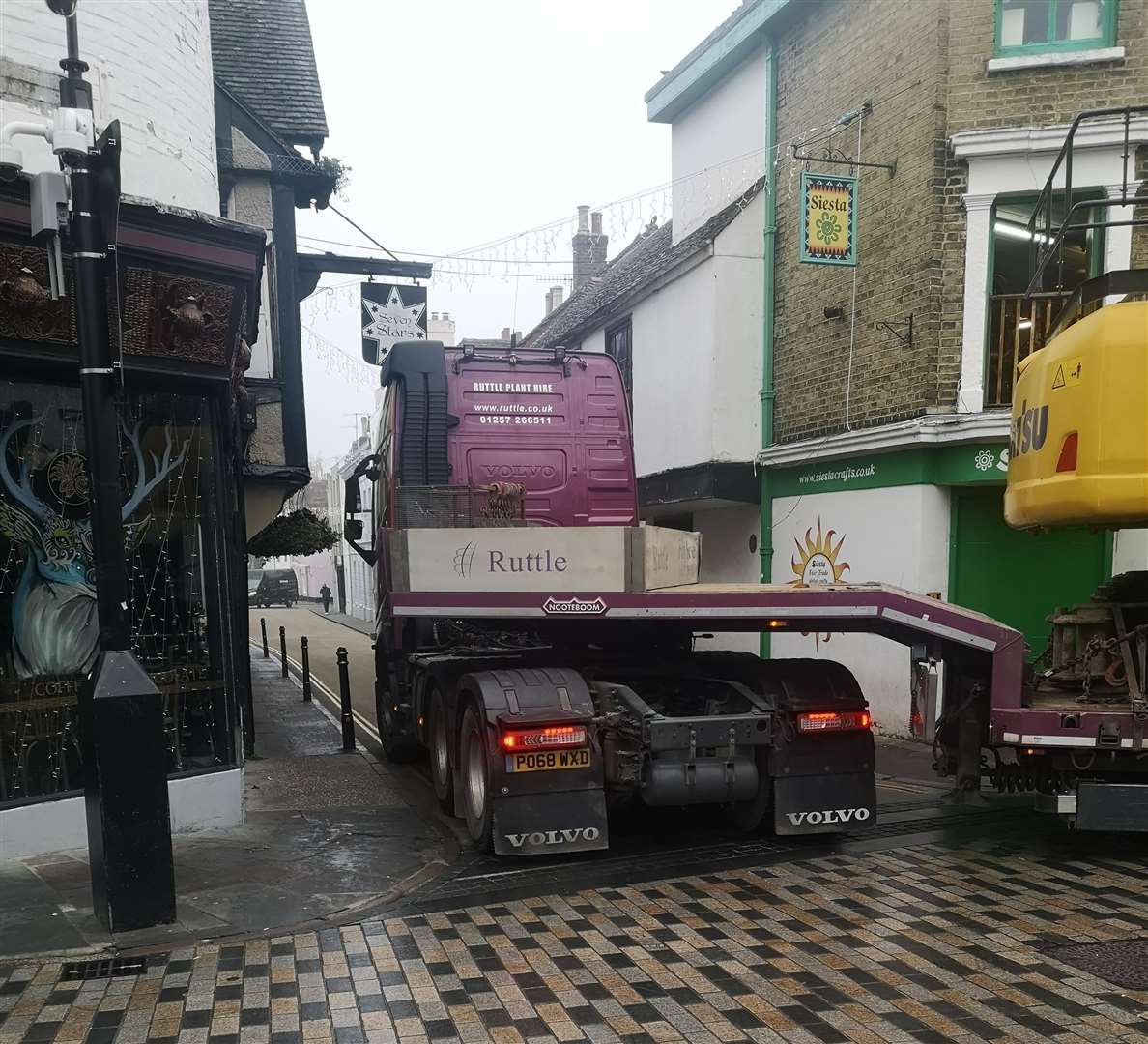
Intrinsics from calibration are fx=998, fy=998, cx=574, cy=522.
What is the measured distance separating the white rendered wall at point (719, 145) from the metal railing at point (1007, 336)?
15.0ft

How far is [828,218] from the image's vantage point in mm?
11391

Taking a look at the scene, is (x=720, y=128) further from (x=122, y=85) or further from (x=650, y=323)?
(x=122, y=85)

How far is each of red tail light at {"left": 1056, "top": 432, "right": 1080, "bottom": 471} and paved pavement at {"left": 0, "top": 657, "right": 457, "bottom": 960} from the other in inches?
188

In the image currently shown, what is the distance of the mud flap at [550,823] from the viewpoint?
6320 millimetres

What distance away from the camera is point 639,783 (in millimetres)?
6559

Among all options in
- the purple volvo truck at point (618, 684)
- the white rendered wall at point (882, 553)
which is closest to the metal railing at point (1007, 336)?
the white rendered wall at point (882, 553)

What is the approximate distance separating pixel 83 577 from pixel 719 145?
38.9 feet

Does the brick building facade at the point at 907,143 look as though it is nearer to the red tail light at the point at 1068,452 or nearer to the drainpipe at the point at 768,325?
the drainpipe at the point at 768,325

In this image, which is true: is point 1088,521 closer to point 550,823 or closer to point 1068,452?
point 1068,452

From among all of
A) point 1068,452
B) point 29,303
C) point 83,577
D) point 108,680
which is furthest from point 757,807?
point 29,303

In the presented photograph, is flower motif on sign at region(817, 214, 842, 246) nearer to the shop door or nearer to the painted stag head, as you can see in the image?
the shop door

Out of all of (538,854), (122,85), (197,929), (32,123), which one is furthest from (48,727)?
(122,85)

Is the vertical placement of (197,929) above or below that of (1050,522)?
below

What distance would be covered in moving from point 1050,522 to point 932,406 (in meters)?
4.27
